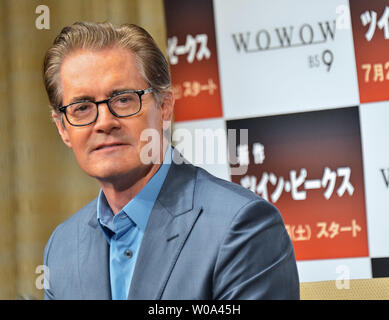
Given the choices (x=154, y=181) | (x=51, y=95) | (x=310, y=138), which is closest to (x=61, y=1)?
(x=51, y=95)

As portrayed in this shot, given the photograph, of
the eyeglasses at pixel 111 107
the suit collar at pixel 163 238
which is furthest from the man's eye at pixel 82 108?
the suit collar at pixel 163 238

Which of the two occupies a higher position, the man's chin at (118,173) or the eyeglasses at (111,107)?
the eyeglasses at (111,107)

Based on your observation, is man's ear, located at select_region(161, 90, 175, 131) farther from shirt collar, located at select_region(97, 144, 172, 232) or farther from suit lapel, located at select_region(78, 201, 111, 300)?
suit lapel, located at select_region(78, 201, 111, 300)

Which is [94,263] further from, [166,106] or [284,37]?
[284,37]

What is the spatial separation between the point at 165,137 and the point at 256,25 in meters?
0.65

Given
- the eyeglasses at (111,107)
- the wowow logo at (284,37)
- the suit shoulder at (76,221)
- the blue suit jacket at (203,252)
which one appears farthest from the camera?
the wowow logo at (284,37)

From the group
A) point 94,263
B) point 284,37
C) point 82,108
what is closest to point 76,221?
point 94,263

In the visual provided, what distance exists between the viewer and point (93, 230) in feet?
3.84

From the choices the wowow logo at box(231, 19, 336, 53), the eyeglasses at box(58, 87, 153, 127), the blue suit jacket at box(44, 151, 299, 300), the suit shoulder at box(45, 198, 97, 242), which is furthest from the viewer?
the wowow logo at box(231, 19, 336, 53)

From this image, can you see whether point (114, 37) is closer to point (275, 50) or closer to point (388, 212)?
point (275, 50)

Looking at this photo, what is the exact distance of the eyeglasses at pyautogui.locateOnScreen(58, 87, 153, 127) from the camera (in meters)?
1.09

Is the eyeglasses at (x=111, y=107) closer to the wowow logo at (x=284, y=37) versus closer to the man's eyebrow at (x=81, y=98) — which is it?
the man's eyebrow at (x=81, y=98)

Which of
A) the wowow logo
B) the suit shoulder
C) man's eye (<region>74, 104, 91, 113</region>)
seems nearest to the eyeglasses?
man's eye (<region>74, 104, 91, 113</region>)

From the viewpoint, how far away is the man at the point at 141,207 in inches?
39.1
